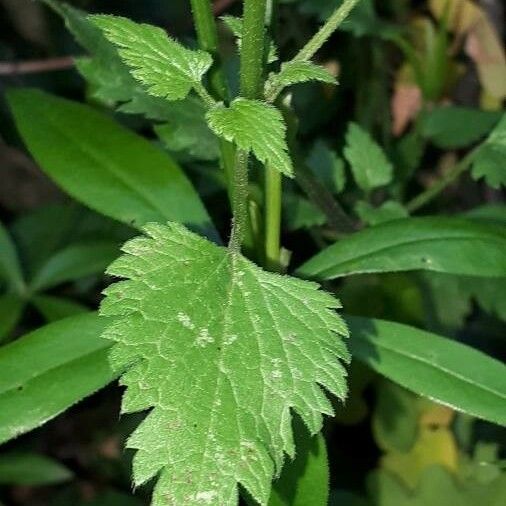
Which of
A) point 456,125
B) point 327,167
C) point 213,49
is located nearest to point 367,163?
point 327,167

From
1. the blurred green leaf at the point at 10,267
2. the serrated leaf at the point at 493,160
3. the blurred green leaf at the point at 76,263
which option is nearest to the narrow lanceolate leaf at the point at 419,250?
the serrated leaf at the point at 493,160

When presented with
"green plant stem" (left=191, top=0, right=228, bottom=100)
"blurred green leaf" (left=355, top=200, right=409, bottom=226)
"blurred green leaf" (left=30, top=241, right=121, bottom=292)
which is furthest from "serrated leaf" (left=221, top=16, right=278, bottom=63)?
"blurred green leaf" (left=30, top=241, right=121, bottom=292)

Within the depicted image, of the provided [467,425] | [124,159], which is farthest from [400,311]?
[124,159]

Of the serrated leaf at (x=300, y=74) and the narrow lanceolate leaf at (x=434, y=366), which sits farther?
the narrow lanceolate leaf at (x=434, y=366)

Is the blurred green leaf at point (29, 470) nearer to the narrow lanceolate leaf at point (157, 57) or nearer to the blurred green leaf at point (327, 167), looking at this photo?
the blurred green leaf at point (327, 167)

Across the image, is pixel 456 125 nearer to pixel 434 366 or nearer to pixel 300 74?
pixel 434 366

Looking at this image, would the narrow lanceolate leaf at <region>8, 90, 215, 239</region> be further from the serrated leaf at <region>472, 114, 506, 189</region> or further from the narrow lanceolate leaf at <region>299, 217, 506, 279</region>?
the serrated leaf at <region>472, 114, 506, 189</region>
